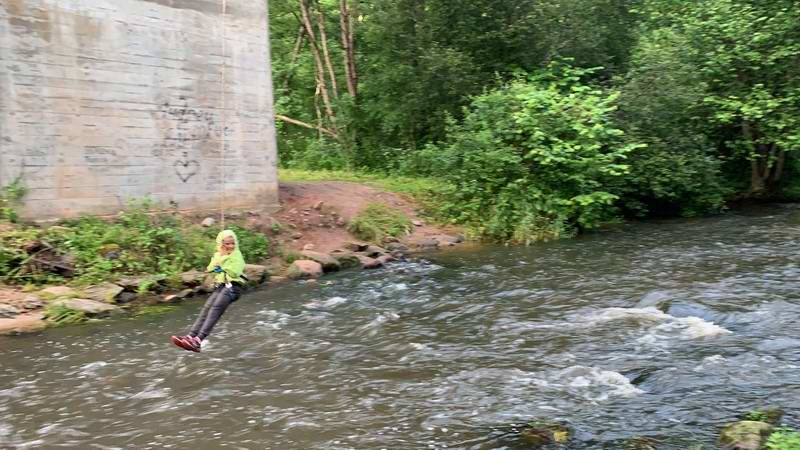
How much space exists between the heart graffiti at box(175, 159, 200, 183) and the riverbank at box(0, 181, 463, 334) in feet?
2.83

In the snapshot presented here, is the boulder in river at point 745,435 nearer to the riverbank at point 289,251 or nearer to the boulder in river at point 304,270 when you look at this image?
the riverbank at point 289,251

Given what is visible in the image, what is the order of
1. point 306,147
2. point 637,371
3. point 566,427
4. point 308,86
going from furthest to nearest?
point 308,86 → point 306,147 → point 637,371 → point 566,427

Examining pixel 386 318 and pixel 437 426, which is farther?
pixel 386 318

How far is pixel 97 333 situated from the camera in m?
9.58

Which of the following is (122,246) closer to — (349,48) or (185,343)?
(185,343)

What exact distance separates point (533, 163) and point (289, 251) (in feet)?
24.0

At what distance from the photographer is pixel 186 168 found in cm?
1450

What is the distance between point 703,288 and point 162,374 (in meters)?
8.06

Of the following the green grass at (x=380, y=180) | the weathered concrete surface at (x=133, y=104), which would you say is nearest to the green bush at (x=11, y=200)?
the weathered concrete surface at (x=133, y=104)

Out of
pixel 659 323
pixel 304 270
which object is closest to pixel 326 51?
pixel 304 270

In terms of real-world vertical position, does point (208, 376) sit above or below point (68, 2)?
below

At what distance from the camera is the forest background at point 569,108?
58.8 feet

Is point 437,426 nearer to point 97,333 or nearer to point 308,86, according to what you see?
point 97,333

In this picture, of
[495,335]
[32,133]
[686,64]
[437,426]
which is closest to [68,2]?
[32,133]
